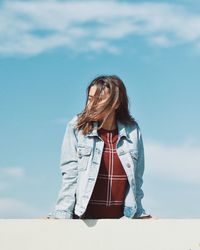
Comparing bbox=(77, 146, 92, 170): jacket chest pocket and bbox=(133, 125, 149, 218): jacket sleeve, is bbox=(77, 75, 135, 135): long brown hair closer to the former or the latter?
bbox=(77, 146, 92, 170): jacket chest pocket

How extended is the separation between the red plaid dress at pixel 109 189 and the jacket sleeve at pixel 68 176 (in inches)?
5.2

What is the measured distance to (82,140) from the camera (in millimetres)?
5781

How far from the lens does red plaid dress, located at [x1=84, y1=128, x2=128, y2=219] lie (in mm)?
5691

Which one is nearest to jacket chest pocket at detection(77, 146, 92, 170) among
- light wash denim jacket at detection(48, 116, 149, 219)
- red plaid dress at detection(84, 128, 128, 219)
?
light wash denim jacket at detection(48, 116, 149, 219)

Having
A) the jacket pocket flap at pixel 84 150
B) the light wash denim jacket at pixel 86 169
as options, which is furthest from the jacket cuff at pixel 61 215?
the jacket pocket flap at pixel 84 150

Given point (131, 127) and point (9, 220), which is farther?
point (131, 127)

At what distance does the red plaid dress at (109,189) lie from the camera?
5.69 metres

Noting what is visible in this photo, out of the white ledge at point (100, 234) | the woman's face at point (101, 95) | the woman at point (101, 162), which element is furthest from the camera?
the woman's face at point (101, 95)

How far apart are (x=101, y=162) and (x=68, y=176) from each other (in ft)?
0.77

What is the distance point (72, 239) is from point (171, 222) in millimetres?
666

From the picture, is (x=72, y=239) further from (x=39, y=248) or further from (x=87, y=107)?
(x=87, y=107)

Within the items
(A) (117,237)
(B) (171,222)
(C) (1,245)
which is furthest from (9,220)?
(B) (171,222)

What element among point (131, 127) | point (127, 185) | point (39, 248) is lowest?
point (39, 248)

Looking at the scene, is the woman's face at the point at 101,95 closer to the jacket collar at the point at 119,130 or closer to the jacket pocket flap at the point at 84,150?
the jacket collar at the point at 119,130
